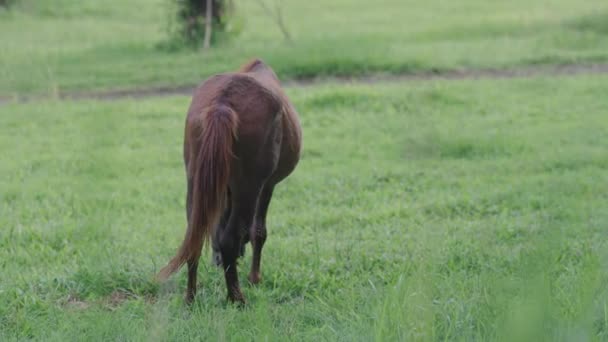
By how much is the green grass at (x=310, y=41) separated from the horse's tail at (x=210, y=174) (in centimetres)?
526

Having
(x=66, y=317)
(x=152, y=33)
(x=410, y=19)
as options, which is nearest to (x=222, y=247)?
(x=66, y=317)

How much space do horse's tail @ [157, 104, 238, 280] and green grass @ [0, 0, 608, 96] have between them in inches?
207

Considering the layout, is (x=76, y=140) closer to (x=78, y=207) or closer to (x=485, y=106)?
(x=78, y=207)

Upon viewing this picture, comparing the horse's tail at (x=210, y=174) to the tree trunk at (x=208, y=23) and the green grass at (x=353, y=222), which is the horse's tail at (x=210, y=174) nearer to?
the green grass at (x=353, y=222)

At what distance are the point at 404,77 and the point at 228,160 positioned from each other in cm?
829

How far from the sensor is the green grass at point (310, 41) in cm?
1251

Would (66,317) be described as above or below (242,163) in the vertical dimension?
below

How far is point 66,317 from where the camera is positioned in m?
4.08

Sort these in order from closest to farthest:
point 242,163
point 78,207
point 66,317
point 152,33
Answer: point 66,317 < point 242,163 < point 78,207 < point 152,33

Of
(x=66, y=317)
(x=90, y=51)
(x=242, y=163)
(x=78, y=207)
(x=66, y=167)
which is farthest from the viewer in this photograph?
(x=90, y=51)

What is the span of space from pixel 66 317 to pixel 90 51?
11.0 m

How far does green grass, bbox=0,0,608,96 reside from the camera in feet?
41.0

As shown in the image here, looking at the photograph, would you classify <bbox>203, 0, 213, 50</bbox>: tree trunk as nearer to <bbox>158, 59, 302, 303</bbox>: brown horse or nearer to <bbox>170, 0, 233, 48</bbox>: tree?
<bbox>170, 0, 233, 48</bbox>: tree

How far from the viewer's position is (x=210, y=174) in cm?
413
